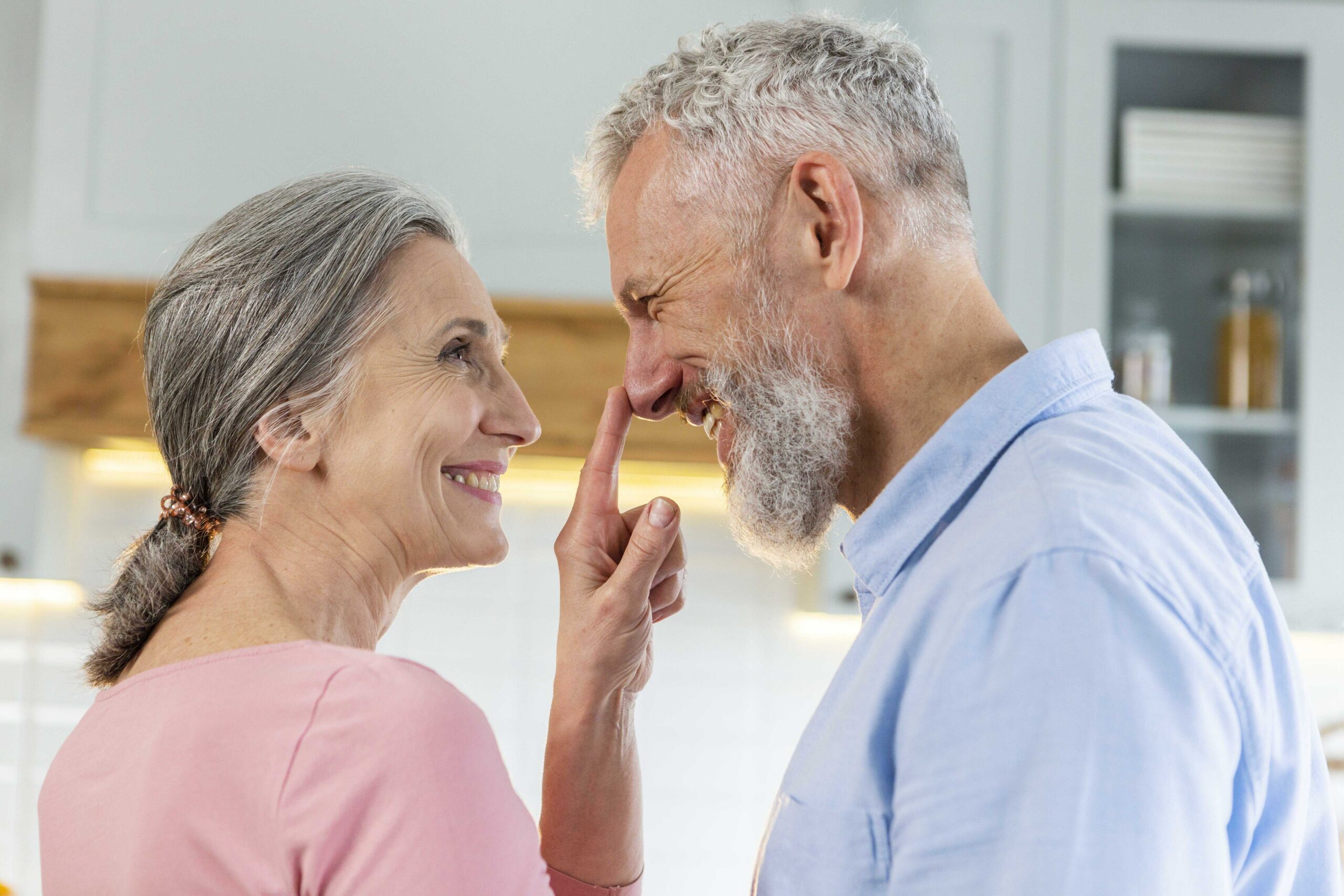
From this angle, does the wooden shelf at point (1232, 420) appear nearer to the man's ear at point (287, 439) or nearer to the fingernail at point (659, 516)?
the fingernail at point (659, 516)

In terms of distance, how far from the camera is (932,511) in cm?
78

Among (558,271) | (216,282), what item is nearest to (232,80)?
(558,271)

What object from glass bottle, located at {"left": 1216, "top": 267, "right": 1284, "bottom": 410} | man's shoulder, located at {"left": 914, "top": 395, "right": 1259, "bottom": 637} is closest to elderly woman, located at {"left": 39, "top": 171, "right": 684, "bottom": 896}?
man's shoulder, located at {"left": 914, "top": 395, "right": 1259, "bottom": 637}

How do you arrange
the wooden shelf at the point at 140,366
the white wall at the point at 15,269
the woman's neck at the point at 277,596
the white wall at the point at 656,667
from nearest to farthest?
the woman's neck at the point at 277,596 → the wooden shelf at the point at 140,366 → the white wall at the point at 15,269 → the white wall at the point at 656,667

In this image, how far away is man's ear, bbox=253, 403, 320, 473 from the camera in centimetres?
92

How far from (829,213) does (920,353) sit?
0.42ft

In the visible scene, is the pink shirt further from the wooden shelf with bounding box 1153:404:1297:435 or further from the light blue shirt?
the wooden shelf with bounding box 1153:404:1297:435

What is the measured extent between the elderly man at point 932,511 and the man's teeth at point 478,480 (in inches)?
6.4

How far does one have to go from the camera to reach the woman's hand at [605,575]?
1058mm

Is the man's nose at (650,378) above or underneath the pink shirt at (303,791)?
above

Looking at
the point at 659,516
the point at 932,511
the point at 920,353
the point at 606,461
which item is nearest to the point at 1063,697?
the point at 932,511

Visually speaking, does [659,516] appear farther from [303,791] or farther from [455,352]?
[303,791]

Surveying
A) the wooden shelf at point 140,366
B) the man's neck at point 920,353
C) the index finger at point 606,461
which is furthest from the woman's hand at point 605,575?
the wooden shelf at point 140,366

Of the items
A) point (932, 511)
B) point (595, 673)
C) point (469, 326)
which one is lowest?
point (595, 673)
